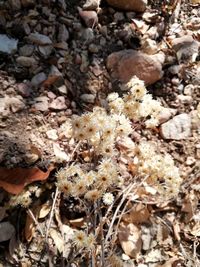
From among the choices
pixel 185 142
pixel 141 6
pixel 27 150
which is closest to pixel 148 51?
pixel 141 6

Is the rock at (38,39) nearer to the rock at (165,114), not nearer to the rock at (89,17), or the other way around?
the rock at (89,17)

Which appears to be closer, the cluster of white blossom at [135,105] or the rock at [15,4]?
the cluster of white blossom at [135,105]

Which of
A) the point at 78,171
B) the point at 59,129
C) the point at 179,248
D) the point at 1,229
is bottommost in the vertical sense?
the point at 179,248

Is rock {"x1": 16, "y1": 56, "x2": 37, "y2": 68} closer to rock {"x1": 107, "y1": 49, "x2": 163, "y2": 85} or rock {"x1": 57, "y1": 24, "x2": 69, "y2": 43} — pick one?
rock {"x1": 57, "y1": 24, "x2": 69, "y2": 43}

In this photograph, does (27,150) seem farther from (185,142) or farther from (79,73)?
(185,142)

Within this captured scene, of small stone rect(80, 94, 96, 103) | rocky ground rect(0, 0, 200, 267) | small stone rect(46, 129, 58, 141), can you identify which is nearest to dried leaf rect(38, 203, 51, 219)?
rocky ground rect(0, 0, 200, 267)

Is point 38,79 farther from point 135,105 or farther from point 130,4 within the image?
point 130,4

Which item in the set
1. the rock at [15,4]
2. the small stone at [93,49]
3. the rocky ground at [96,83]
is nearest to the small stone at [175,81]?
the rocky ground at [96,83]
